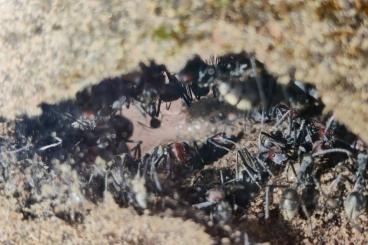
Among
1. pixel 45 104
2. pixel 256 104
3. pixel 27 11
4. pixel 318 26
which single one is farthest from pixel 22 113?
pixel 318 26

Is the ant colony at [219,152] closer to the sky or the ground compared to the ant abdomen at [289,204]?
closer to the sky

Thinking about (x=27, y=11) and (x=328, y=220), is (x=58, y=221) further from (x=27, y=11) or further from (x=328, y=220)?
(x=328, y=220)

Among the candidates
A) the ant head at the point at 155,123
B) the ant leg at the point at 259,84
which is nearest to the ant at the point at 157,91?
the ant head at the point at 155,123

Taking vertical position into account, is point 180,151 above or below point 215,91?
below

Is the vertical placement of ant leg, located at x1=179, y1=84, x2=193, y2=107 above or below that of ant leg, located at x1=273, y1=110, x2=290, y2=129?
above

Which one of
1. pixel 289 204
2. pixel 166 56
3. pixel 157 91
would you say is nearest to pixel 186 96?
pixel 157 91

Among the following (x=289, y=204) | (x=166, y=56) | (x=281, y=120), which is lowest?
(x=289, y=204)

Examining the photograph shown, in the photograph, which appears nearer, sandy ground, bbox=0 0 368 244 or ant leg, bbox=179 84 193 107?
sandy ground, bbox=0 0 368 244

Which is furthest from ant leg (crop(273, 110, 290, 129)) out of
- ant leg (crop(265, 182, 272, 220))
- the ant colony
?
ant leg (crop(265, 182, 272, 220))

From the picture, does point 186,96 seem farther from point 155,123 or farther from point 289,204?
point 289,204

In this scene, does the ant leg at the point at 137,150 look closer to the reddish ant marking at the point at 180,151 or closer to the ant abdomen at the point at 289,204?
the reddish ant marking at the point at 180,151

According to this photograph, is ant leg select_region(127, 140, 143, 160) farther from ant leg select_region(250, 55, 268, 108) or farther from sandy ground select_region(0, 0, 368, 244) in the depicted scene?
ant leg select_region(250, 55, 268, 108)
